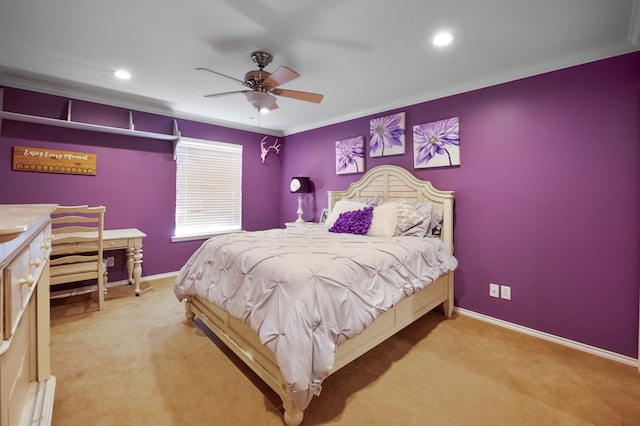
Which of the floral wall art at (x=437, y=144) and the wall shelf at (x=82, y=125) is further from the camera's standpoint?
the floral wall art at (x=437, y=144)

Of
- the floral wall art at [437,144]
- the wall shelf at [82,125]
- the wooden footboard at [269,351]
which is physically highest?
the wall shelf at [82,125]

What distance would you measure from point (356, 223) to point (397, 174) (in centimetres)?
88

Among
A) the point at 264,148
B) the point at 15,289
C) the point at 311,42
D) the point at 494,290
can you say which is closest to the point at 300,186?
the point at 264,148

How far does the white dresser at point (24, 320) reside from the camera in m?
0.67

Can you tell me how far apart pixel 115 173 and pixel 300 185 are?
2.34m

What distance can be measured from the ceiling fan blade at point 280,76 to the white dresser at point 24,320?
1571 mm

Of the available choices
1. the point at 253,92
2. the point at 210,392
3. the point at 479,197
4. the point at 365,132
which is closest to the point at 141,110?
the point at 253,92

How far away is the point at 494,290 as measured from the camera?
2.65 meters

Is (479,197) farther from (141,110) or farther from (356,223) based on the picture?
(141,110)

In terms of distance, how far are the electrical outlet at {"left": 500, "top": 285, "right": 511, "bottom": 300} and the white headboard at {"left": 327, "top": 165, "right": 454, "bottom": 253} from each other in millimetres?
546

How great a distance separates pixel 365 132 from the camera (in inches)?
146

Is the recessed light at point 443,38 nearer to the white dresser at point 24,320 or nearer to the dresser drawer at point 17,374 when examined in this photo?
the white dresser at point 24,320

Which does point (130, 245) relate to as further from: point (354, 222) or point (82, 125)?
point (354, 222)

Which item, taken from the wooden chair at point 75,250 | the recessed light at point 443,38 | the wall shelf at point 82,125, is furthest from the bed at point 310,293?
the wall shelf at point 82,125
